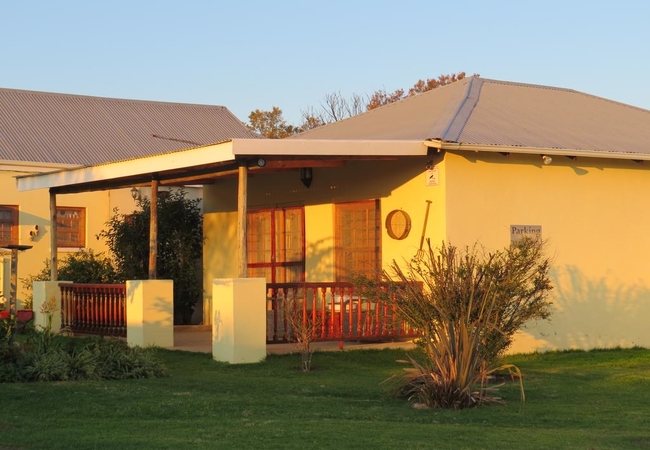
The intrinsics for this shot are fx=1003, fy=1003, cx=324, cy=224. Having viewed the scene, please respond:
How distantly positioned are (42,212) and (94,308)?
8.94 meters

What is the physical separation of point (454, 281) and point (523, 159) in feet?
17.0

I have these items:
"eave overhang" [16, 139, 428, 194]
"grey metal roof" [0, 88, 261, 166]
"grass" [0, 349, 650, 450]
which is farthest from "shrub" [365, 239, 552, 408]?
"grey metal roof" [0, 88, 261, 166]

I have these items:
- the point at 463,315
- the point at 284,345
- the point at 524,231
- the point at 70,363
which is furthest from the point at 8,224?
the point at 463,315

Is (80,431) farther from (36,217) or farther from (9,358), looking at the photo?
(36,217)

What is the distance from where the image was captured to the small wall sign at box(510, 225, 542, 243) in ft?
48.1

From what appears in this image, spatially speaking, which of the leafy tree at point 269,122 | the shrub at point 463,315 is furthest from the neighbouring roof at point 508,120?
the leafy tree at point 269,122

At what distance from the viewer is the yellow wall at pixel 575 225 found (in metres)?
14.4

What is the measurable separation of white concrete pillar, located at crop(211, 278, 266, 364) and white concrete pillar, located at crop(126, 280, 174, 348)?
1867 millimetres

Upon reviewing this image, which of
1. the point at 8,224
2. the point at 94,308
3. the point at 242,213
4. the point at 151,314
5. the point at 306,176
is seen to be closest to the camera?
the point at 242,213

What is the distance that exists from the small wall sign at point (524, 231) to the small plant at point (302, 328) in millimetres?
3346

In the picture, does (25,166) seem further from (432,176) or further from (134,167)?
(432,176)

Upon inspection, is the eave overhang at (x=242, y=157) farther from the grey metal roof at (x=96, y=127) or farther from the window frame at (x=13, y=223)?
the grey metal roof at (x=96, y=127)

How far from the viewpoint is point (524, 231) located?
1470cm

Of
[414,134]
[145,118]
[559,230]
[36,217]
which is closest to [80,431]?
[414,134]
